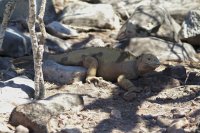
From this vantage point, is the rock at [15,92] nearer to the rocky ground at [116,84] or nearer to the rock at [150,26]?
the rocky ground at [116,84]

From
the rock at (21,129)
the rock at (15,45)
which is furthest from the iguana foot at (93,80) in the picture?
the rock at (21,129)

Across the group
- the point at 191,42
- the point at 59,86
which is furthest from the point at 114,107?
the point at 191,42

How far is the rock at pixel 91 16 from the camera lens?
393 inches

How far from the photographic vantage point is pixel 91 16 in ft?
32.9

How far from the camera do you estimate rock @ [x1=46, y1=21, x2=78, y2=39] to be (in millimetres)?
9266

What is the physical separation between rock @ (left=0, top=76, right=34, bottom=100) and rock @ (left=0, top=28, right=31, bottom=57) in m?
1.56

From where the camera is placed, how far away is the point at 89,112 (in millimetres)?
6051

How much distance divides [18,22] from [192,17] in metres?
3.05

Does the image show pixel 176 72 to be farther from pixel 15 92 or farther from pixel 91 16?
pixel 91 16

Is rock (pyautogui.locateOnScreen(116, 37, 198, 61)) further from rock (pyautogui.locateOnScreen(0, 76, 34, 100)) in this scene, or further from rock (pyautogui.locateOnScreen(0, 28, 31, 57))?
rock (pyautogui.locateOnScreen(0, 76, 34, 100))

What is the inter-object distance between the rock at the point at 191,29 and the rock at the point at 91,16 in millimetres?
1393

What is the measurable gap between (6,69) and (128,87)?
1.76m

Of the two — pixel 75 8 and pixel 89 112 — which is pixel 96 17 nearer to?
pixel 75 8

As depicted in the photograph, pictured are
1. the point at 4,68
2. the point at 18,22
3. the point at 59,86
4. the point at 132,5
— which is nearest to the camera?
the point at 59,86
